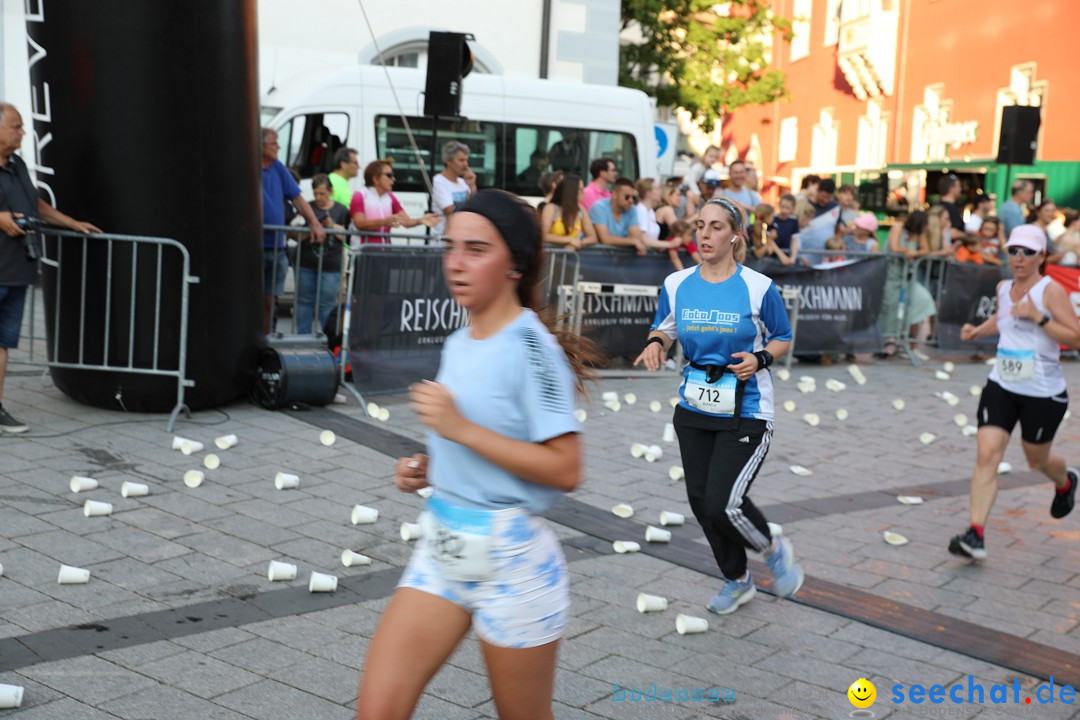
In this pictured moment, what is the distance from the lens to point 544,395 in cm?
279

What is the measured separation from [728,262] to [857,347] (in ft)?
Result: 29.2

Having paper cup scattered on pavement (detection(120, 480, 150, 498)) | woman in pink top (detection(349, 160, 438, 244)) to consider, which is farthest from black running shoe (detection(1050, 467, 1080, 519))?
woman in pink top (detection(349, 160, 438, 244))

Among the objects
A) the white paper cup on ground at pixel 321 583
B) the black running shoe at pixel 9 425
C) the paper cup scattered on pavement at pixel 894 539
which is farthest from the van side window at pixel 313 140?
the white paper cup on ground at pixel 321 583

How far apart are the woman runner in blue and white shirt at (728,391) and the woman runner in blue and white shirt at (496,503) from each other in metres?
2.24

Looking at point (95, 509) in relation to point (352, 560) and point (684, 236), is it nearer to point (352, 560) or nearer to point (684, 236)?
point (352, 560)

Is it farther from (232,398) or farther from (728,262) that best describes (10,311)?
(728,262)

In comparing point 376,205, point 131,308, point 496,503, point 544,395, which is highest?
point 376,205

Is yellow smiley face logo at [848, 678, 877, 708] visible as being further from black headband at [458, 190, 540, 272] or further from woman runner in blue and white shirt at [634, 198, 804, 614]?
black headband at [458, 190, 540, 272]

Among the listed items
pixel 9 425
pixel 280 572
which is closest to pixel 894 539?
pixel 280 572

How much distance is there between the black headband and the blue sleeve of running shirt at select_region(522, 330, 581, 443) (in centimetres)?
20

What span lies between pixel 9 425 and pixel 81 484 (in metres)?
1.63

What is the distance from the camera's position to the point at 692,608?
5.25 m

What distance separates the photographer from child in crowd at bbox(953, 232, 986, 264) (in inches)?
596

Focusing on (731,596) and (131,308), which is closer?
(731,596)
